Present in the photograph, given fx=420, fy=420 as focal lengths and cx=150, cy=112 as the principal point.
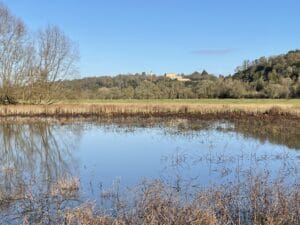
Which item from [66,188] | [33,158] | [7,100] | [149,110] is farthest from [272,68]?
[66,188]

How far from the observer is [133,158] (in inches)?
528

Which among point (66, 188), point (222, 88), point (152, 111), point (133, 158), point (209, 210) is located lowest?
point (133, 158)

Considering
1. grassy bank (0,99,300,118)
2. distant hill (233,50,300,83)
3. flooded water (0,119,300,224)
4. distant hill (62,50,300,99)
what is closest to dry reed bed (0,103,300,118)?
grassy bank (0,99,300,118)

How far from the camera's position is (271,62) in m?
105

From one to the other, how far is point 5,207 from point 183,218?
3473 mm

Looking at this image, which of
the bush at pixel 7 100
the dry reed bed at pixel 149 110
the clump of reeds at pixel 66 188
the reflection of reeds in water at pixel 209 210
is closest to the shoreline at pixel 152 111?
the dry reed bed at pixel 149 110

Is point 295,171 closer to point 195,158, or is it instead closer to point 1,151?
point 195,158

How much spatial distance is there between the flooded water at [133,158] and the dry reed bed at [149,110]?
26.6 ft

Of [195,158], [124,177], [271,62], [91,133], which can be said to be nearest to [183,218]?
[124,177]

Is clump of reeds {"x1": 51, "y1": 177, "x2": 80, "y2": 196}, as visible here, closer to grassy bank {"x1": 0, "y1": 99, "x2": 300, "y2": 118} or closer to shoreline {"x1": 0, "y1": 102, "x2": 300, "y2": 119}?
shoreline {"x1": 0, "y1": 102, "x2": 300, "y2": 119}

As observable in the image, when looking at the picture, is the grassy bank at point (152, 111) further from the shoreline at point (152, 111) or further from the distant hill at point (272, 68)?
the distant hill at point (272, 68)

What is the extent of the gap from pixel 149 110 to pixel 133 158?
19.7m

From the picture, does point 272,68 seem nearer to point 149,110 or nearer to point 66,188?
point 149,110

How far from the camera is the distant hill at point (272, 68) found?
300 feet
